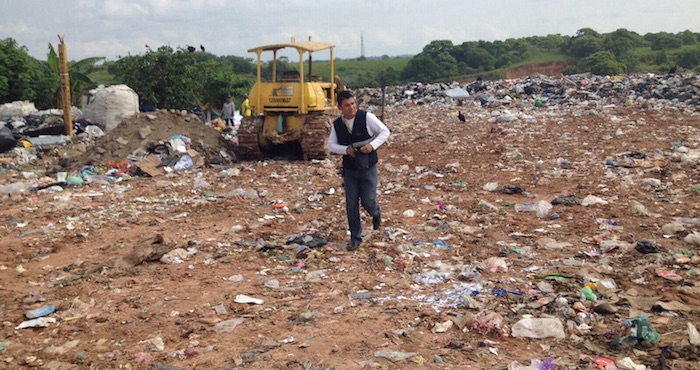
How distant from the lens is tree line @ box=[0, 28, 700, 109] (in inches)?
583

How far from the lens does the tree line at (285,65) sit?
48.6 feet

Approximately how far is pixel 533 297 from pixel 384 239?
5.56 feet

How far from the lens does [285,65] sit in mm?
11023

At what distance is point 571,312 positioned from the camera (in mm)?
3348

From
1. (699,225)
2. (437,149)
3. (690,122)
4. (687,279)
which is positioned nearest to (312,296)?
(687,279)

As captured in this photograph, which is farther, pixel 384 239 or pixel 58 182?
pixel 58 182

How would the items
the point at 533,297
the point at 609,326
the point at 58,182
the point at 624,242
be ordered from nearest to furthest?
the point at 609,326, the point at 533,297, the point at 624,242, the point at 58,182

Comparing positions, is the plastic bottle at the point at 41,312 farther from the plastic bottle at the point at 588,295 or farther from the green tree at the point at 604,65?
the green tree at the point at 604,65

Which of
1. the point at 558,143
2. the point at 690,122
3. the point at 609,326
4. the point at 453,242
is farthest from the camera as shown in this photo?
the point at 690,122

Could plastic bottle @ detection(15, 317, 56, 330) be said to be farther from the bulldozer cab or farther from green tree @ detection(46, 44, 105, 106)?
green tree @ detection(46, 44, 105, 106)

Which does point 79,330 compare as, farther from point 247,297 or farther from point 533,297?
point 533,297

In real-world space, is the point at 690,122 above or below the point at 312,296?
above

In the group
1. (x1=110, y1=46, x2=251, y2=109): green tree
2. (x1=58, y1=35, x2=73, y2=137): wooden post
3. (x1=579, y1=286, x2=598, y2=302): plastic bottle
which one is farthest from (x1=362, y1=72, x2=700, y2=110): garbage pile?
(x1=579, y1=286, x2=598, y2=302): plastic bottle

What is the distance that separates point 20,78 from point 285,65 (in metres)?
7.60
